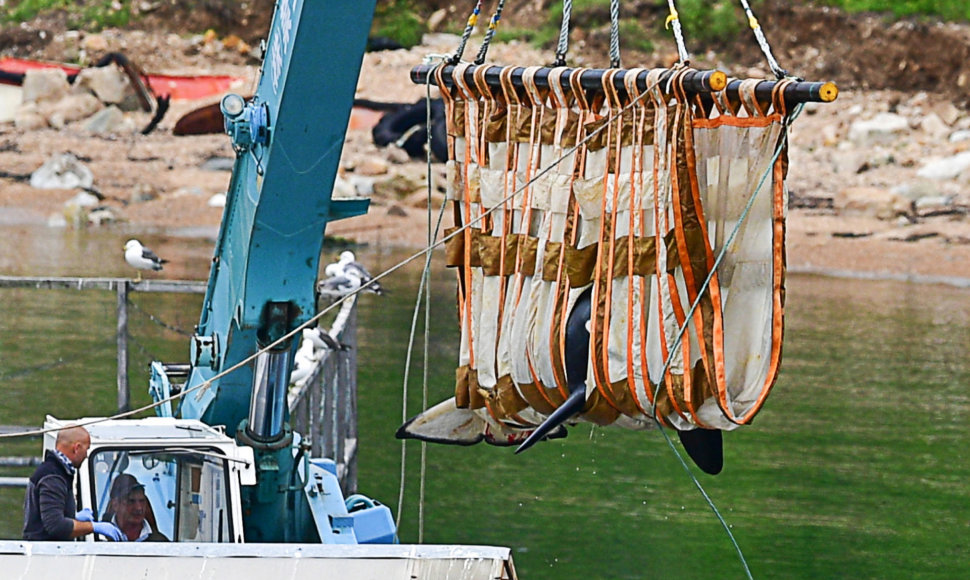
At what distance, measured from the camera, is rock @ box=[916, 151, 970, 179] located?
3120cm

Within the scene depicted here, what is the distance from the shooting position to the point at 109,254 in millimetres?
28094

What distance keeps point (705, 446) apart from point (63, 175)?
26966 millimetres

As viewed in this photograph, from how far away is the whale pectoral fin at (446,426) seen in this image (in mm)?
7555

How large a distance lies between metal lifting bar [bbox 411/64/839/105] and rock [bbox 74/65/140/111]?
2919cm

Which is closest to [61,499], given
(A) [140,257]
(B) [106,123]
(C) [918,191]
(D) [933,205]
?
(A) [140,257]

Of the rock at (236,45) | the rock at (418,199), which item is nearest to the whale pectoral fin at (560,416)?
the rock at (418,199)

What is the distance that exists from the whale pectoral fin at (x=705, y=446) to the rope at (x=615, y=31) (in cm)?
155

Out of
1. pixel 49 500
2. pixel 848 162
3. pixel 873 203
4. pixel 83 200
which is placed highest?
pixel 848 162

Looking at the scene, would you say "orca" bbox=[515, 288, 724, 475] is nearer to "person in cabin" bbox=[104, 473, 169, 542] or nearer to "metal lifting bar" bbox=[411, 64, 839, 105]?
"metal lifting bar" bbox=[411, 64, 839, 105]

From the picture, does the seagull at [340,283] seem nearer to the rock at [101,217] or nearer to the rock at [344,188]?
the rock at [344,188]

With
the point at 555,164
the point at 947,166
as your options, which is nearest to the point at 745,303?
the point at 555,164

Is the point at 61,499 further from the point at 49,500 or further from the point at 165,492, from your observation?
the point at 165,492

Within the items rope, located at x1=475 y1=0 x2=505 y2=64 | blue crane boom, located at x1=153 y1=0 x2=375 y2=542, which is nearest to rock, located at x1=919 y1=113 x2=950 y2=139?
blue crane boom, located at x1=153 y1=0 x2=375 y2=542

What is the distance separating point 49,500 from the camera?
745cm
